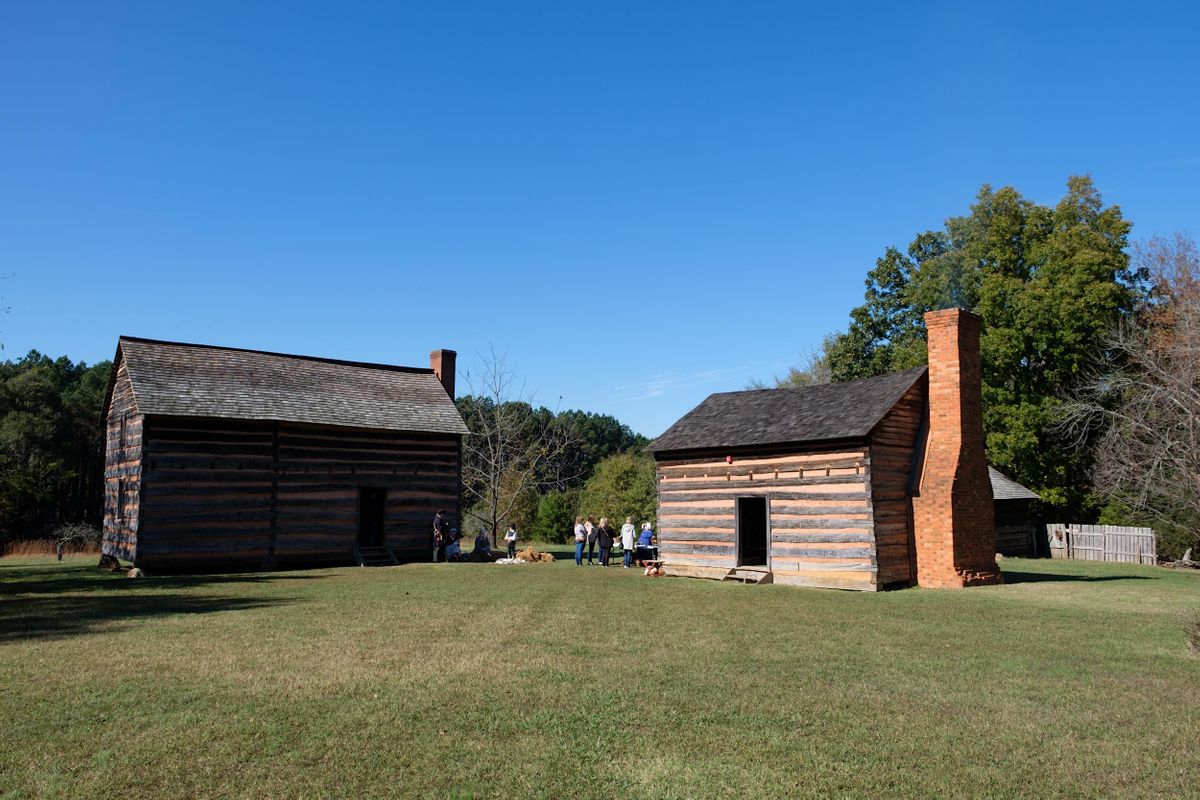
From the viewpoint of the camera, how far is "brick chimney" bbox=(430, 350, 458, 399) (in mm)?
32531

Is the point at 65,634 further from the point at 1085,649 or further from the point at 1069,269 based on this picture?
the point at 1069,269

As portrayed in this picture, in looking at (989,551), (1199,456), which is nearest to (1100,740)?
(989,551)

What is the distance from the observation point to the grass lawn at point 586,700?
20.4ft

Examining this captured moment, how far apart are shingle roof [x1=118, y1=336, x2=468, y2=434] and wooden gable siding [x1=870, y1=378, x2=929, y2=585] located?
1432cm

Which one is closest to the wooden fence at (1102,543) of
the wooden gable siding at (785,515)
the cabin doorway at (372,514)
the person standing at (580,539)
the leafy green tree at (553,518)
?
the wooden gable siding at (785,515)

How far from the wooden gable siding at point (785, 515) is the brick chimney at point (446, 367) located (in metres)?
10.7

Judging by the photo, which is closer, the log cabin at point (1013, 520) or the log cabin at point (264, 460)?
the log cabin at point (264, 460)

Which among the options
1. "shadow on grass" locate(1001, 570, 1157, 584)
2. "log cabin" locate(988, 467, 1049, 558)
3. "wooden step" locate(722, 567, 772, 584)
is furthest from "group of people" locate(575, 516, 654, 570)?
"log cabin" locate(988, 467, 1049, 558)

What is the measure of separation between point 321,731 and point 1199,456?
3564 centimetres

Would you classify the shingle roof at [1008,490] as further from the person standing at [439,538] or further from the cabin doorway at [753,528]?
the person standing at [439,538]

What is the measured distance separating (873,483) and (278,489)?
1704cm

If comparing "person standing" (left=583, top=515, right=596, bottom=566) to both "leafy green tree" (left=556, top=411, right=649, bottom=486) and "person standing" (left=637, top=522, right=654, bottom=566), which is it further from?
"leafy green tree" (left=556, top=411, right=649, bottom=486)

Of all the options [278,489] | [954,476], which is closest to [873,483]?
[954,476]

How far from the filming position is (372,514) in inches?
1217
